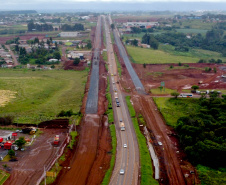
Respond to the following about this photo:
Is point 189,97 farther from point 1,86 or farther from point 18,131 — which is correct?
point 1,86

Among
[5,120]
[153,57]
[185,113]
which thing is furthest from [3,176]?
[153,57]

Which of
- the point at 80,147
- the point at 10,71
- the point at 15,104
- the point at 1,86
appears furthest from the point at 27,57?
the point at 80,147

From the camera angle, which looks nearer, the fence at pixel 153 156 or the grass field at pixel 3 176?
the grass field at pixel 3 176

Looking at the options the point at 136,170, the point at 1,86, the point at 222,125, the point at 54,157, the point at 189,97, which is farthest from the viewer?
the point at 1,86

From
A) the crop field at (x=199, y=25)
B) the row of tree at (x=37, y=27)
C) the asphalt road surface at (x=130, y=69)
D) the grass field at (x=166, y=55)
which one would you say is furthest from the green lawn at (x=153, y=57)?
the crop field at (x=199, y=25)

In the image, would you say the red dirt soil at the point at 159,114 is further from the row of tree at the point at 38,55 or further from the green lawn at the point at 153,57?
the row of tree at the point at 38,55
